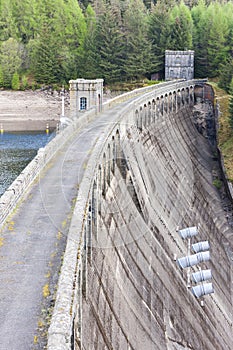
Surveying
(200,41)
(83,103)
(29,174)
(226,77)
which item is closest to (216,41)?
(200,41)

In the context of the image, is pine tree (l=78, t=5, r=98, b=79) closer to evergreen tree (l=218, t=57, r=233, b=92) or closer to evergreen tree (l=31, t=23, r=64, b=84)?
evergreen tree (l=31, t=23, r=64, b=84)

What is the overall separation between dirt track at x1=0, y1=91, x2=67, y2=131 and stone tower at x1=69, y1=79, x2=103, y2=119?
1278 inches

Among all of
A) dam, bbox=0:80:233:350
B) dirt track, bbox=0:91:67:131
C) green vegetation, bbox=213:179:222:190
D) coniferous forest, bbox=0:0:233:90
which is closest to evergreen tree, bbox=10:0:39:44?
coniferous forest, bbox=0:0:233:90

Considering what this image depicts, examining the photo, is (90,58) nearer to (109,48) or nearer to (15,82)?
(109,48)

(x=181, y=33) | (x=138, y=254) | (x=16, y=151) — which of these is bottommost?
(x=16, y=151)

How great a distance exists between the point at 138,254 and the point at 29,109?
65.0 metres

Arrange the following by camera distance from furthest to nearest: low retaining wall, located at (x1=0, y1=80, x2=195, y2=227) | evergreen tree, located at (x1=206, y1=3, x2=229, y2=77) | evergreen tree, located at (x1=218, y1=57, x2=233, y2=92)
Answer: evergreen tree, located at (x1=206, y1=3, x2=229, y2=77), evergreen tree, located at (x1=218, y1=57, x2=233, y2=92), low retaining wall, located at (x1=0, y1=80, x2=195, y2=227)

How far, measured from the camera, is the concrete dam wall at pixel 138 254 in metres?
14.0

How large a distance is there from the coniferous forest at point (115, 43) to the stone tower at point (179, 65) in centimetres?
302

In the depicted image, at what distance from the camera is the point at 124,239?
2153cm

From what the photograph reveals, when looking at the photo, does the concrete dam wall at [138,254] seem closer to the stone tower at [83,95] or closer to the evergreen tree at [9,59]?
the stone tower at [83,95]

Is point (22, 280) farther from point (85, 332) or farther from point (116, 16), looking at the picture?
point (116, 16)

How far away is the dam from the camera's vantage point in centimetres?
1385

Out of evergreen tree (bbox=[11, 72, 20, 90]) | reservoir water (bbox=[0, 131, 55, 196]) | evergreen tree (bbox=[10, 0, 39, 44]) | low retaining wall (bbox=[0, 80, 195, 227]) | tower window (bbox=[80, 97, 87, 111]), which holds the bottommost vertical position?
reservoir water (bbox=[0, 131, 55, 196])
